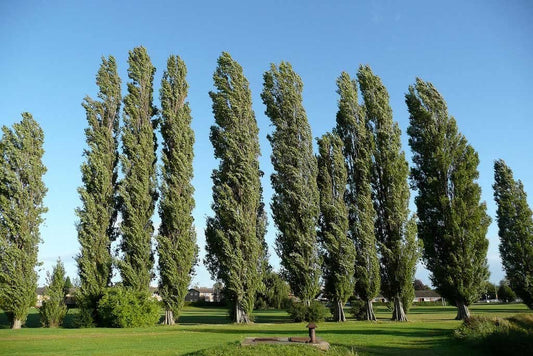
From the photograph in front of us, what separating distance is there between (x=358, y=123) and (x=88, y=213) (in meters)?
24.3

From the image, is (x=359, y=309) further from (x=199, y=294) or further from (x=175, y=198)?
(x=199, y=294)

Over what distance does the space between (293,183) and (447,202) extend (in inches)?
475

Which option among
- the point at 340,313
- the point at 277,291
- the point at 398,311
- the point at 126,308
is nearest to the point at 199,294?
the point at 277,291

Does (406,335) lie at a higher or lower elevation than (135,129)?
lower

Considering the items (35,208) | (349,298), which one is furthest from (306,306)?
(35,208)

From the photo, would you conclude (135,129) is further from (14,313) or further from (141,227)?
(14,313)

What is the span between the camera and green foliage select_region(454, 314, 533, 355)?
14.1m

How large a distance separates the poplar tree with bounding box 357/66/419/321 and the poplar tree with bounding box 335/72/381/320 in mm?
764

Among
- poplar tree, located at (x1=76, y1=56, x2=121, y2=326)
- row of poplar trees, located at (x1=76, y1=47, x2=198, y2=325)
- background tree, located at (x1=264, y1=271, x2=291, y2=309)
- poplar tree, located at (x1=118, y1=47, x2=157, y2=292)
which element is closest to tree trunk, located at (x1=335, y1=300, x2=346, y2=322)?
row of poplar trees, located at (x1=76, y1=47, x2=198, y2=325)

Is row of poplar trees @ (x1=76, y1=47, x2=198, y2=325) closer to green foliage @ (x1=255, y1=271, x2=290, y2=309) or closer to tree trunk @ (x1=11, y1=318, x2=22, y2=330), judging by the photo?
tree trunk @ (x1=11, y1=318, x2=22, y2=330)

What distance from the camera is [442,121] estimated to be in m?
32.1

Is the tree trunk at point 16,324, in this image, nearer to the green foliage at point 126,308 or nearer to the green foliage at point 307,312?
the green foliage at point 126,308

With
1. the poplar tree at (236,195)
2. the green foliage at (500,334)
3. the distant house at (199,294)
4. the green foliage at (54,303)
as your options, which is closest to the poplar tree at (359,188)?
the poplar tree at (236,195)

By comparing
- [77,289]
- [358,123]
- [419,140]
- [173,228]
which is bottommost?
[77,289]
